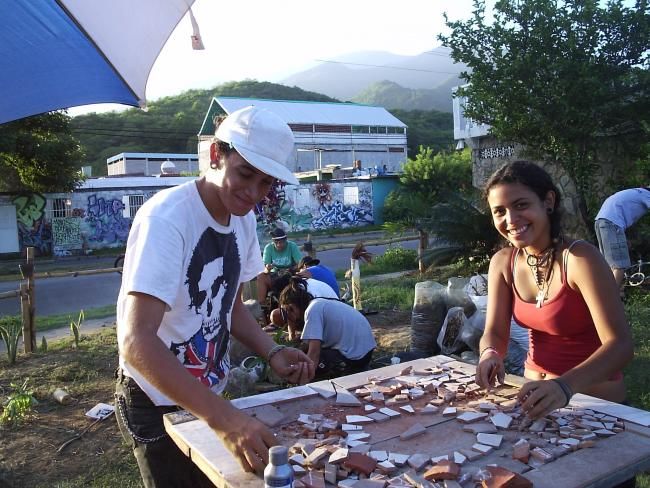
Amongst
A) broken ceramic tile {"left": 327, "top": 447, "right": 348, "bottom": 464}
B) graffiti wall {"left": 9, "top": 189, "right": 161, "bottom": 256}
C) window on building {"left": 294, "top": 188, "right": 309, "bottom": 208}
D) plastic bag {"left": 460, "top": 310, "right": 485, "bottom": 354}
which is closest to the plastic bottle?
broken ceramic tile {"left": 327, "top": 447, "right": 348, "bottom": 464}

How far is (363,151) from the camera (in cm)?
4062

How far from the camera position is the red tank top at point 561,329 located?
220cm

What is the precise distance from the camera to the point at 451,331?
5270 mm

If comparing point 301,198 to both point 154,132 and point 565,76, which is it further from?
point 154,132

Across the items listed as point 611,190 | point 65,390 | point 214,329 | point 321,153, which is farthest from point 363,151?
point 214,329

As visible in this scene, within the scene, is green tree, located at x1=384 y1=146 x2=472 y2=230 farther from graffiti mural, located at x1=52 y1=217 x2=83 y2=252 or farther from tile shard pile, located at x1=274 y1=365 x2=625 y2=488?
tile shard pile, located at x1=274 y1=365 x2=625 y2=488

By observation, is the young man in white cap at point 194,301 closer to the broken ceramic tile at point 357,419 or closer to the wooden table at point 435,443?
the wooden table at point 435,443

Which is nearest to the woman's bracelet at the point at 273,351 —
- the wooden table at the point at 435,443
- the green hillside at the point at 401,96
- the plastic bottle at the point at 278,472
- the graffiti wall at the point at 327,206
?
the wooden table at the point at 435,443

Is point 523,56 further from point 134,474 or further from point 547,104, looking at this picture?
point 134,474

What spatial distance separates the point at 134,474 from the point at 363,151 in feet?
125

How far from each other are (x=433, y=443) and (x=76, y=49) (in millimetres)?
2318

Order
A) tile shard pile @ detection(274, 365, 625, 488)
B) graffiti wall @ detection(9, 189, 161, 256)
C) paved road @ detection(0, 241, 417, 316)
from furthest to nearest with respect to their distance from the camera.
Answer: graffiti wall @ detection(9, 189, 161, 256)
paved road @ detection(0, 241, 417, 316)
tile shard pile @ detection(274, 365, 625, 488)

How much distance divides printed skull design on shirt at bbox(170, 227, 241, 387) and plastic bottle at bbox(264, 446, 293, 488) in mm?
716

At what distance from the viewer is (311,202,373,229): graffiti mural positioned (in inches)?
1037
